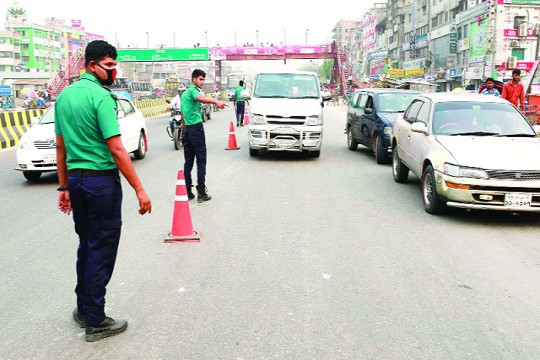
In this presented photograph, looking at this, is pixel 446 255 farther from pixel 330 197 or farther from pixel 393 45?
pixel 393 45

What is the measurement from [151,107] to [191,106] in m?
28.7

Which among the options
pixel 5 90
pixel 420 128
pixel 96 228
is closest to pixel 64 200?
pixel 96 228

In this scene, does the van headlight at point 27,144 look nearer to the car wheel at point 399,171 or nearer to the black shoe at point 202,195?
the black shoe at point 202,195

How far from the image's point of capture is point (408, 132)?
9.03 meters

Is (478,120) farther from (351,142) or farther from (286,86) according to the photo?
(351,142)

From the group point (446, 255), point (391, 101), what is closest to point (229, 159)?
point (391, 101)

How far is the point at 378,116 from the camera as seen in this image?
12156 millimetres

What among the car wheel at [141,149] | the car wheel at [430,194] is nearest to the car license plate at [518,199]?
the car wheel at [430,194]

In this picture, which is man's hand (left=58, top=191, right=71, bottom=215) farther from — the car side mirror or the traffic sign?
the traffic sign

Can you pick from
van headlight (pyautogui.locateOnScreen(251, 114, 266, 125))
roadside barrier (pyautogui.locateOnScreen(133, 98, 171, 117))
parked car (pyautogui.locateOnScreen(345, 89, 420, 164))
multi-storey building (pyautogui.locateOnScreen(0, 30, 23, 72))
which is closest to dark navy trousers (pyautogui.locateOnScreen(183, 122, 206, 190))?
van headlight (pyautogui.locateOnScreen(251, 114, 266, 125))

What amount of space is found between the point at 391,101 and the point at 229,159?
169 inches

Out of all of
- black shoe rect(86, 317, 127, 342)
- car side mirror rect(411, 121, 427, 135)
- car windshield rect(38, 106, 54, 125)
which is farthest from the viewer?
car windshield rect(38, 106, 54, 125)

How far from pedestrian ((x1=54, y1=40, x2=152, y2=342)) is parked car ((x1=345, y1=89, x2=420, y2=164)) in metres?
8.85

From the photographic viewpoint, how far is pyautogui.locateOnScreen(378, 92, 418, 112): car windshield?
12523 mm
